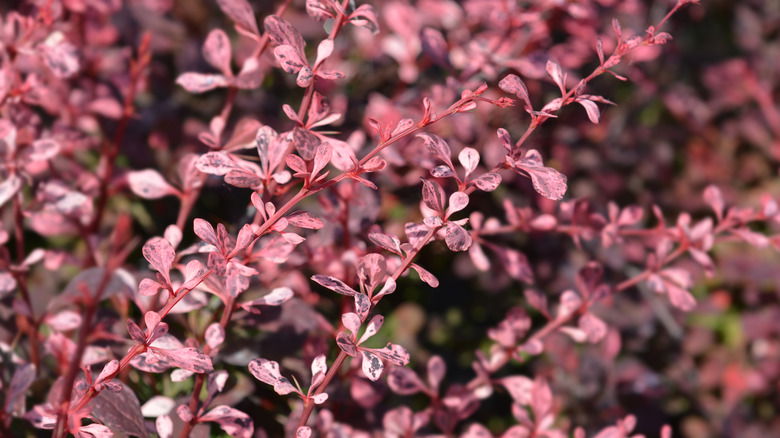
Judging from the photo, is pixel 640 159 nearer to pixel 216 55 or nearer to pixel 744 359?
pixel 744 359

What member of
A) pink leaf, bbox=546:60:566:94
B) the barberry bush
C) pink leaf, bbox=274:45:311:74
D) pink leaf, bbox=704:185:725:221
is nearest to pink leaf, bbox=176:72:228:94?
the barberry bush

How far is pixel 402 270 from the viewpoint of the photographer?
0.63 m

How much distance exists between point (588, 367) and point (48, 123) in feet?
4.10

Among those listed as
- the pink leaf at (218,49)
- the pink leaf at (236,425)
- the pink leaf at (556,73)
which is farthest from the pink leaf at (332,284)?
the pink leaf at (218,49)

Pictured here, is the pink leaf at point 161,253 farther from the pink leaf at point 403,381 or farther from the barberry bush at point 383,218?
the pink leaf at point 403,381

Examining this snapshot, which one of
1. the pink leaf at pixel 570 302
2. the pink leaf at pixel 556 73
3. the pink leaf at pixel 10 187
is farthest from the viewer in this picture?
the pink leaf at pixel 570 302

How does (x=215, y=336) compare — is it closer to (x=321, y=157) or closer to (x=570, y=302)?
(x=321, y=157)

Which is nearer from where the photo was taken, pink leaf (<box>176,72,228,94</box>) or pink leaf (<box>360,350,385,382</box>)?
pink leaf (<box>360,350,385,382</box>)

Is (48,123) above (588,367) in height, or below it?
above

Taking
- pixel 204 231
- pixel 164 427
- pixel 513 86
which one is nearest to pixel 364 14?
pixel 513 86

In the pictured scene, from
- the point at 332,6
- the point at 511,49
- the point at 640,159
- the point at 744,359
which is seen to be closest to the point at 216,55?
the point at 332,6

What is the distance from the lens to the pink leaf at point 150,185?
2.87 ft

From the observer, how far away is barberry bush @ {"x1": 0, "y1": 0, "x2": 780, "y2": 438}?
66 cm

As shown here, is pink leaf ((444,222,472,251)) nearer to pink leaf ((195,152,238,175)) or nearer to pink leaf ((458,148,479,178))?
pink leaf ((458,148,479,178))
